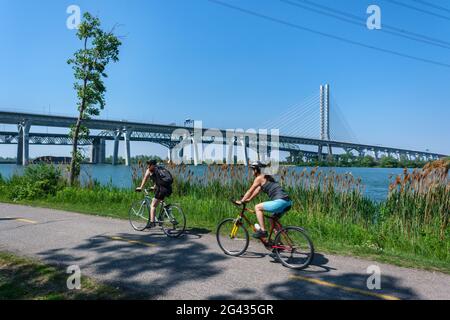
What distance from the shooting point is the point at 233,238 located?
675 centimetres

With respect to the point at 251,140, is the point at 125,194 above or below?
below

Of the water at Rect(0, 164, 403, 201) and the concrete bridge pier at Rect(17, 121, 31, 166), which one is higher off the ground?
the concrete bridge pier at Rect(17, 121, 31, 166)

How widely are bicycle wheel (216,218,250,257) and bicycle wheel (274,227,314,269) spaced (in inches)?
27.5

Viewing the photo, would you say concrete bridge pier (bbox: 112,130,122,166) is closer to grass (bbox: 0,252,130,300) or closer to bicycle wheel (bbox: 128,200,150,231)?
bicycle wheel (bbox: 128,200,150,231)

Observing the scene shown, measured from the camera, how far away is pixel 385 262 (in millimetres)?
6289

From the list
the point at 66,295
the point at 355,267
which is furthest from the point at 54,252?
the point at 355,267

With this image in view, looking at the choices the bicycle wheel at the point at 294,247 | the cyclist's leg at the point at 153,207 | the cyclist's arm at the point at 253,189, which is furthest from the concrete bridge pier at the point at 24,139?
the bicycle wheel at the point at 294,247

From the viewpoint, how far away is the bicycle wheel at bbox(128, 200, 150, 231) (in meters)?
9.09

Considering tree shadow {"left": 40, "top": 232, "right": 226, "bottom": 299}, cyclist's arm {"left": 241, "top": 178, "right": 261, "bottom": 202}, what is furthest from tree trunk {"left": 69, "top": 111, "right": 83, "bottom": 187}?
cyclist's arm {"left": 241, "top": 178, "right": 261, "bottom": 202}

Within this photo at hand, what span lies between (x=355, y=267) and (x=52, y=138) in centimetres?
9805

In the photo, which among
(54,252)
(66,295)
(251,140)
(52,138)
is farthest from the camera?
(52,138)

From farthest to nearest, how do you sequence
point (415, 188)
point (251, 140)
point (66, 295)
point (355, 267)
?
A: point (251, 140) → point (415, 188) → point (355, 267) → point (66, 295)

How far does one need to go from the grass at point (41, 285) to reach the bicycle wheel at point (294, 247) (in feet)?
9.20
